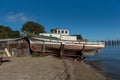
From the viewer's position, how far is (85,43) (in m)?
28.1

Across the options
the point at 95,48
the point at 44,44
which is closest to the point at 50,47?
the point at 44,44

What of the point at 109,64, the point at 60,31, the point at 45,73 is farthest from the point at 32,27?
the point at 45,73

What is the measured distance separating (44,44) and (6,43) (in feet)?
22.1

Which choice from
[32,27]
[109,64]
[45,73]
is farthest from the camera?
[32,27]

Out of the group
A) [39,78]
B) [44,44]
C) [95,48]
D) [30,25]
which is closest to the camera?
[39,78]

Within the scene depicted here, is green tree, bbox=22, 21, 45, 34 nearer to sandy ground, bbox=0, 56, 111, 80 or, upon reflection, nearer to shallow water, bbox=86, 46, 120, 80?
shallow water, bbox=86, 46, 120, 80

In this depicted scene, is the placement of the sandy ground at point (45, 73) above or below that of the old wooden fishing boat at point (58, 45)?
below

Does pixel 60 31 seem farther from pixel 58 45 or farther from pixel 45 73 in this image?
pixel 45 73

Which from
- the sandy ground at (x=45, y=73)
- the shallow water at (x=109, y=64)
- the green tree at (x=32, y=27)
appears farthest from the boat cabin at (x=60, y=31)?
the green tree at (x=32, y=27)

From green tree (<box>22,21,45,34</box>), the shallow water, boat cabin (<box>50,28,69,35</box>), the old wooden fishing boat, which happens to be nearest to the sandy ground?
the shallow water

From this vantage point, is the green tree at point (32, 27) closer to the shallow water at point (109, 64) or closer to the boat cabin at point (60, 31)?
the boat cabin at point (60, 31)

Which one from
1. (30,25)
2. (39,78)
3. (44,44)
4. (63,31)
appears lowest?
(39,78)

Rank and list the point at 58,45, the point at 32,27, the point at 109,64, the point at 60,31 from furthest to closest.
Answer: the point at 32,27 → the point at 60,31 → the point at 58,45 → the point at 109,64

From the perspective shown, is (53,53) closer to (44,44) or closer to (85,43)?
(44,44)
